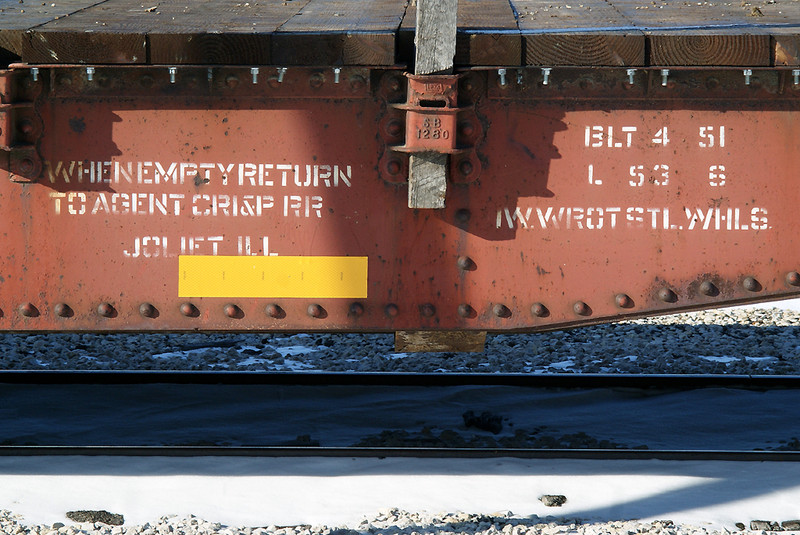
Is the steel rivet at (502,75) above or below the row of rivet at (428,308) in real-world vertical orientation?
above

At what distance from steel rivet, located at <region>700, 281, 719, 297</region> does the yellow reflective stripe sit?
136cm

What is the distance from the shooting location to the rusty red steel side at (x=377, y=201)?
323cm

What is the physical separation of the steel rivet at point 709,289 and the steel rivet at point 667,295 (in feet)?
0.36

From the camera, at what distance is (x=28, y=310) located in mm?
3285

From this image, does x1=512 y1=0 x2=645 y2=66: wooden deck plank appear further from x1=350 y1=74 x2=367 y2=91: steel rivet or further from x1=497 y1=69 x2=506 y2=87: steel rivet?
x1=350 y1=74 x2=367 y2=91: steel rivet

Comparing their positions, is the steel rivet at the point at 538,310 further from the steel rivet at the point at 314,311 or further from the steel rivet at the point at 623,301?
the steel rivet at the point at 314,311

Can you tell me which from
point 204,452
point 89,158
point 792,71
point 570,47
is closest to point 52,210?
point 89,158

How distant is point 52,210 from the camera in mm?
3244

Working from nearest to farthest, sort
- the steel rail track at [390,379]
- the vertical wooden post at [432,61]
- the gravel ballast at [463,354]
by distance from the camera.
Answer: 1. the vertical wooden post at [432,61]
2. the steel rail track at [390,379]
3. the gravel ballast at [463,354]

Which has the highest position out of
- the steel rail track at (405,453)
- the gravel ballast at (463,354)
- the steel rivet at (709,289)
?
the steel rivet at (709,289)

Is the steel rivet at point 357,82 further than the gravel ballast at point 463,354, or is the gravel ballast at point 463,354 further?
the gravel ballast at point 463,354

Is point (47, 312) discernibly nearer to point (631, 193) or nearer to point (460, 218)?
point (460, 218)

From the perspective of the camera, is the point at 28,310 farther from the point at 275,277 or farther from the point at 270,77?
the point at 270,77

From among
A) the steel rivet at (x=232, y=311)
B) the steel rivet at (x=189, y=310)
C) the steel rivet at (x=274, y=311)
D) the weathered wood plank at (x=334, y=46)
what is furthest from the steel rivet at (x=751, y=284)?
the steel rivet at (x=189, y=310)
